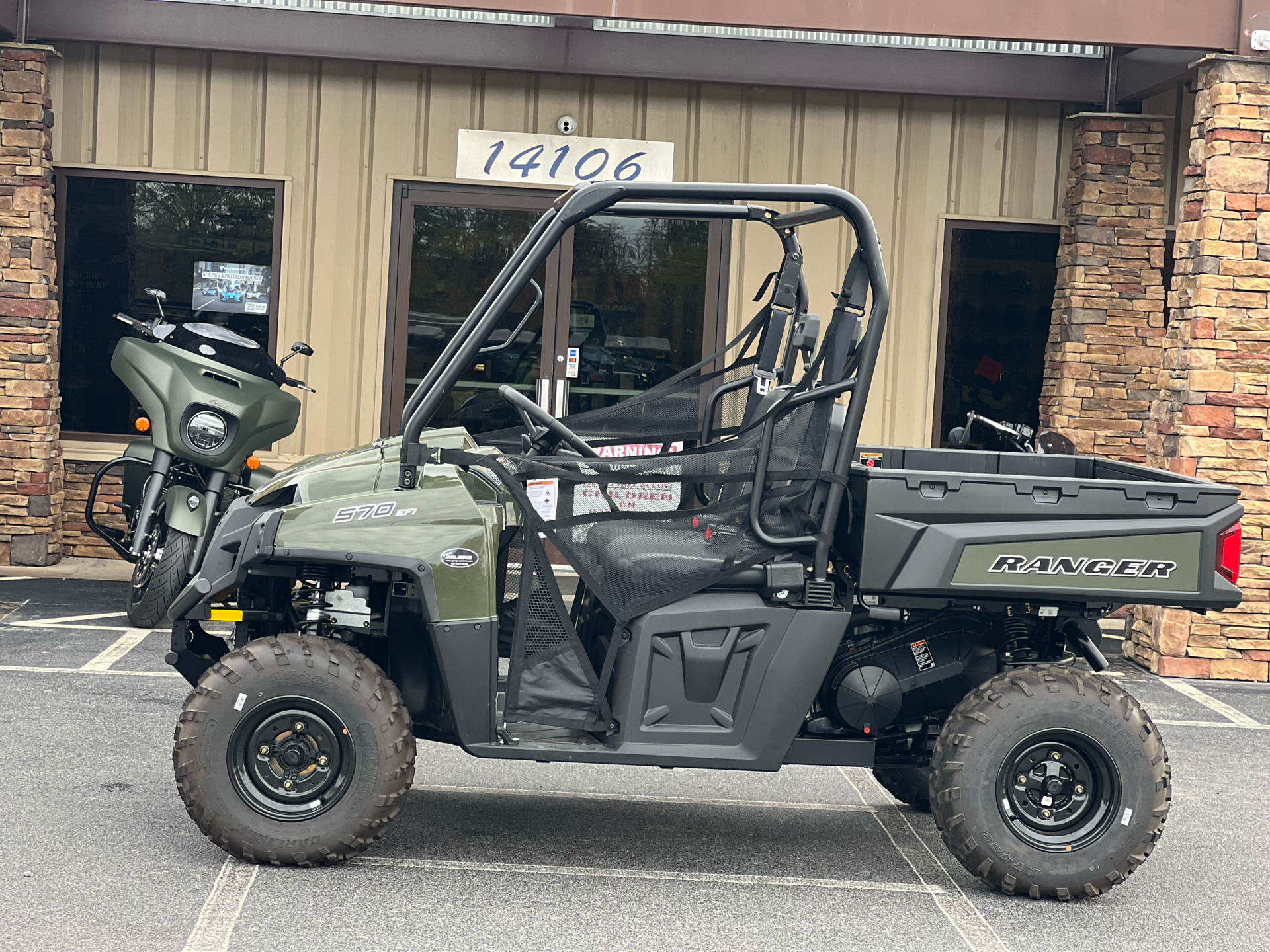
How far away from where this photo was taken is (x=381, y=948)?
3.96 m

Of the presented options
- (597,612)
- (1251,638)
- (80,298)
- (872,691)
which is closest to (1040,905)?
(872,691)

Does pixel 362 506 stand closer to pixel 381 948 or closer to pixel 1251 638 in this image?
pixel 381 948

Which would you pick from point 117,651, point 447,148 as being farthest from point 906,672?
point 447,148

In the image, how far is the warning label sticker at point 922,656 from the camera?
4.89m

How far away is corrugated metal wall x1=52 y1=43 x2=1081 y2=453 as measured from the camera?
10250 mm

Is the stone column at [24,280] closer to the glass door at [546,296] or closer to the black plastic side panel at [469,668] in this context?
the glass door at [546,296]

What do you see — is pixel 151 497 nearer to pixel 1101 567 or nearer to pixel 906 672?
pixel 906 672

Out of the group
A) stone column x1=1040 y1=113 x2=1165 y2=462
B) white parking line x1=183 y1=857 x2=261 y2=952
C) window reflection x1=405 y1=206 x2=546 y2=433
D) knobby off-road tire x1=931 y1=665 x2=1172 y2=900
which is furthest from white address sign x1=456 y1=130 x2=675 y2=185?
white parking line x1=183 y1=857 x2=261 y2=952

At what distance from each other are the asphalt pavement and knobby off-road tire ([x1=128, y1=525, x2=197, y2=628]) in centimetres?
143

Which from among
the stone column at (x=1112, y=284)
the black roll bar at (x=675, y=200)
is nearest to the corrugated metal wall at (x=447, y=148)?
the stone column at (x=1112, y=284)

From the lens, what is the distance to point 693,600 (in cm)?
458

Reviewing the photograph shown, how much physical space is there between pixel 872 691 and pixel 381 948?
1840mm

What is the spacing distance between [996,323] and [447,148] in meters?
4.37

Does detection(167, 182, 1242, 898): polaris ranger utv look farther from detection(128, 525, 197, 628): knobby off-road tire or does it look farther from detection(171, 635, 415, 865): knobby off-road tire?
detection(128, 525, 197, 628): knobby off-road tire
